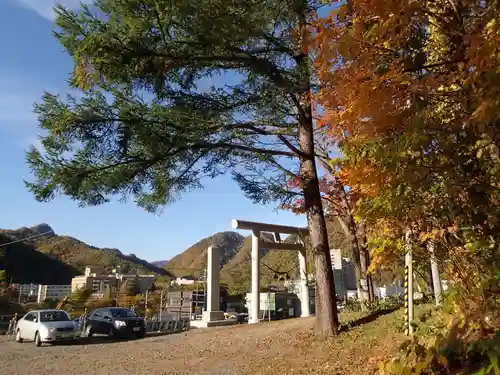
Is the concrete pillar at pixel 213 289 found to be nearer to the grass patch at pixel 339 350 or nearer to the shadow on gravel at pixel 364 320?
the grass patch at pixel 339 350

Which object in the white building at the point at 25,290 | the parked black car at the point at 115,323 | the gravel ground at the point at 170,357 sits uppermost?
the white building at the point at 25,290

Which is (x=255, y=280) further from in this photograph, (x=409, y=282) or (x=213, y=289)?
(x=409, y=282)

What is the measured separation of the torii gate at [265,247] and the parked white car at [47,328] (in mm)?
7044

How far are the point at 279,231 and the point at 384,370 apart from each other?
1235 cm

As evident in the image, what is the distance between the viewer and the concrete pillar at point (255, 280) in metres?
15.8

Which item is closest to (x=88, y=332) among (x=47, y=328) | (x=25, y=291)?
(x=47, y=328)

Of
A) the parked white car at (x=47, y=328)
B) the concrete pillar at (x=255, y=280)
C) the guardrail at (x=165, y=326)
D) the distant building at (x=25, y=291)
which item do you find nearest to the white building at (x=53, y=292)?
the distant building at (x=25, y=291)

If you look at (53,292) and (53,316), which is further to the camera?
(53,292)

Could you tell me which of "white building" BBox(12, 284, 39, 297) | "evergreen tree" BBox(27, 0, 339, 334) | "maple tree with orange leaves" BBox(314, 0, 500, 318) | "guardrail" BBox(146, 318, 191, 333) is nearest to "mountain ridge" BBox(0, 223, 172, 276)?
"white building" BBox(12, 284, 39, 297)

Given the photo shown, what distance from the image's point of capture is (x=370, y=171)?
226 inches

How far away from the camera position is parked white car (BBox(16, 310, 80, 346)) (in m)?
15.7

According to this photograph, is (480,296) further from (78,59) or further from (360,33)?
(78,59)

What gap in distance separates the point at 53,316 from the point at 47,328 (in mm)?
1179

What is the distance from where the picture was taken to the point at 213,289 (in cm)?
1731
